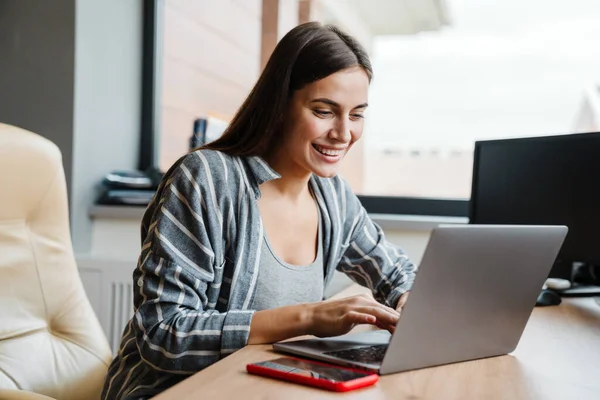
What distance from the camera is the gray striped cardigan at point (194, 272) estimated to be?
109 cm

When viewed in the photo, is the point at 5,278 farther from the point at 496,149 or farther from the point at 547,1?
the point at 547,1

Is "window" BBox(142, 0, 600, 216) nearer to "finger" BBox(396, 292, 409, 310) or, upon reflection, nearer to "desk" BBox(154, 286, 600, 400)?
"finger" BBox(396, 292, 409, 310)

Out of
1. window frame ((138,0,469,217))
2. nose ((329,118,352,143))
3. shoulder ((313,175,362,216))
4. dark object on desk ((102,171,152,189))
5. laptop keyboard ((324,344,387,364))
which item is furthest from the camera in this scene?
window frame ((138,0,469,217))

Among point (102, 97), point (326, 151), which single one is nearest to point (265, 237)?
point (326, 151)

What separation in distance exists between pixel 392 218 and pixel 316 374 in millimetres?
1421

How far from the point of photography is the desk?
2.76 ft

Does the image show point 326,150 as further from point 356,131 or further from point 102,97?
point 102,97

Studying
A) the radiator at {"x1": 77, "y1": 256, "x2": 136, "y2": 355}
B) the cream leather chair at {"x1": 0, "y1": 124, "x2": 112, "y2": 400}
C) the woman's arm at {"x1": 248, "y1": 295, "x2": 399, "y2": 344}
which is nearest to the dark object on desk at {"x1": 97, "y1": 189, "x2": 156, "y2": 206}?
the radiator at {"x1": 77, "y1": 256, "x2": 136, "y2": 355}

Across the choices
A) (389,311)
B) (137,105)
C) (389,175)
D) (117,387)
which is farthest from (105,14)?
(389,311)

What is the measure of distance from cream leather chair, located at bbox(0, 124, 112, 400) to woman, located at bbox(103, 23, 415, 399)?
0.22m

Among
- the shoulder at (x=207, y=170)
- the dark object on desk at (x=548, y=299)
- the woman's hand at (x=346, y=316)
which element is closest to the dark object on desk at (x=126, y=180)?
the shoulder at (x=207, y=170)

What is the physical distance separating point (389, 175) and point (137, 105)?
3.08 feet

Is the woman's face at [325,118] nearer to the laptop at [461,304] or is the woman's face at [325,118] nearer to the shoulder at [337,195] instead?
the shoulder at [337,195]

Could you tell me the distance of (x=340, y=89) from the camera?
1294 millimetres
